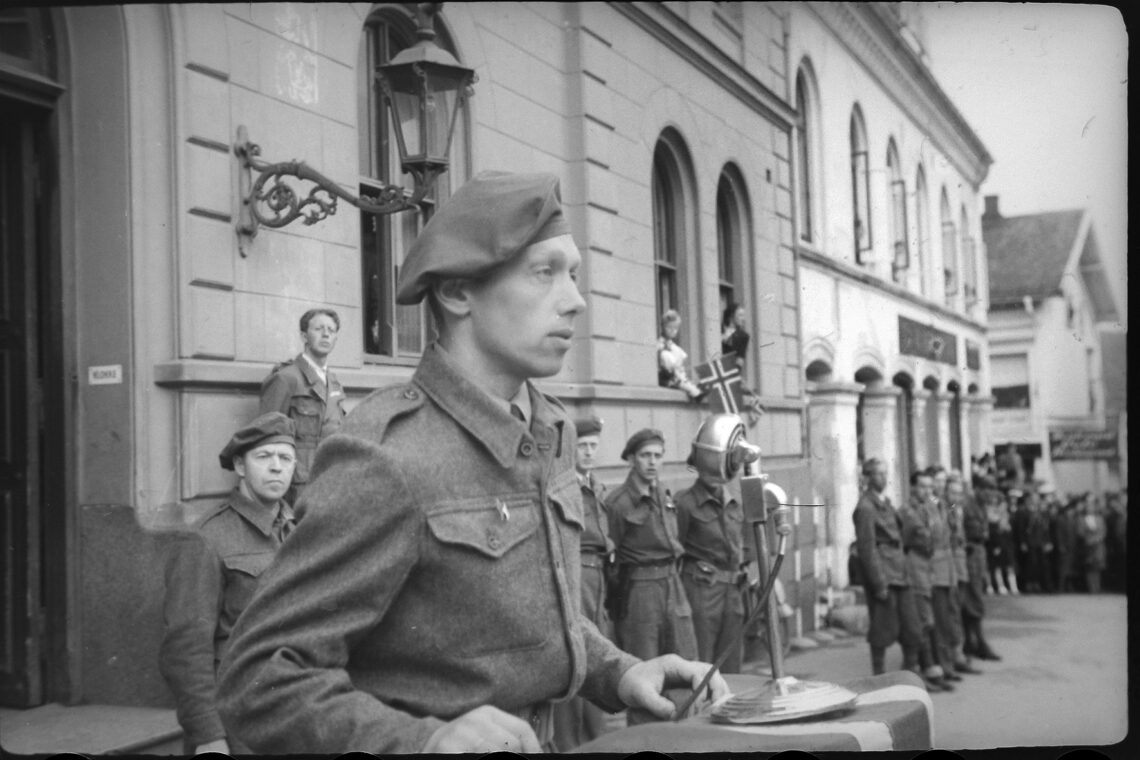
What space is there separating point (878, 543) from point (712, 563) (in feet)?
8.22

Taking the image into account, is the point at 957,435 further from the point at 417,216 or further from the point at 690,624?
the point at 417,216

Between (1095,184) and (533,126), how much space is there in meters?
3.70

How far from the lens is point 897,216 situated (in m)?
9.42

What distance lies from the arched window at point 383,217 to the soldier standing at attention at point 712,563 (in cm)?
220

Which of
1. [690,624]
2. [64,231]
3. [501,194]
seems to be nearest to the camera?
[501,194]

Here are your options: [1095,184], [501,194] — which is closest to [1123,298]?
[1095,184]

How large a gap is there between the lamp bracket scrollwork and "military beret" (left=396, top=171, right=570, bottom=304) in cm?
282

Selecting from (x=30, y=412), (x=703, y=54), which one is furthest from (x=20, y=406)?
(x=703, y=54)

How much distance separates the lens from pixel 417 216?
573 centimetres

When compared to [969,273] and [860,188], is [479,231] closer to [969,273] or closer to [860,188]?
[969,273]

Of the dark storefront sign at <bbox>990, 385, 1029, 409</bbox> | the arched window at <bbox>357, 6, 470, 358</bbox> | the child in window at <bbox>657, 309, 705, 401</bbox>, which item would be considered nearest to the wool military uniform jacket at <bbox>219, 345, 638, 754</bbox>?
the arched window at <bbox>357, 6, 470, 358</bbox>

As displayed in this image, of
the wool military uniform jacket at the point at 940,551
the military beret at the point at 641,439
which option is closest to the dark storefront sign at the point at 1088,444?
the military beret at the point at 641,439

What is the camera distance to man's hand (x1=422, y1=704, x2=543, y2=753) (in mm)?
1523

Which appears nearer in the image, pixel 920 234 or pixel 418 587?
pixel 418 587
